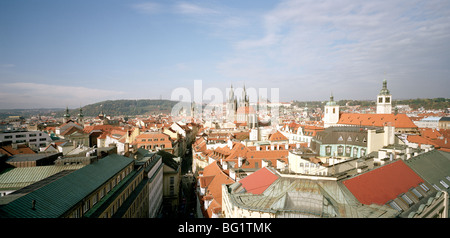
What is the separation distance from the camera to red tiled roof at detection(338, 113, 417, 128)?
2195 inches

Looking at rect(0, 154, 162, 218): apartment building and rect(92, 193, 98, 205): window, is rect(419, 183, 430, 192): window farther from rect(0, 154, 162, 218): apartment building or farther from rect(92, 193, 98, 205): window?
rect(92, 193, 98, 205): window

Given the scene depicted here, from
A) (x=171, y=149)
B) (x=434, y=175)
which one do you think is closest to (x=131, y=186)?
Result: (x=434, y=175)

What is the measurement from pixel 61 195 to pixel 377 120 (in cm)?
6383

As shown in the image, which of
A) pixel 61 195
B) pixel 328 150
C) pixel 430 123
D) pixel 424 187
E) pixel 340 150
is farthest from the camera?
pixel 430 123

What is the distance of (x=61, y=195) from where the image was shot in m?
11.6

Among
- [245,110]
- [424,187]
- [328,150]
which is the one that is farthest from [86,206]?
[245,110]

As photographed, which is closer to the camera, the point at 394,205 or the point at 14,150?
the point at 394,205

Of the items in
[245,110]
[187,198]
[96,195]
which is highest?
[245,110]

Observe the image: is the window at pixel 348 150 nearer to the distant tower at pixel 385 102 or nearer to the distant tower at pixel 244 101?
the distant tower at pixel 385 102

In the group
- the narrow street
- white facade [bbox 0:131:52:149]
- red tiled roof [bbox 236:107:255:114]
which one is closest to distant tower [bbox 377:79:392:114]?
red tiled roof [bbox 236:107:255:114]

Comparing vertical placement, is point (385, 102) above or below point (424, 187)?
above

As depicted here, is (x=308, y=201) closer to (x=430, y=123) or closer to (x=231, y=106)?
(x=430, y=123)
